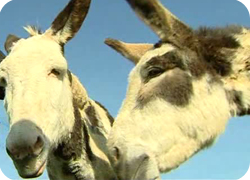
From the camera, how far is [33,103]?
420 centimetres

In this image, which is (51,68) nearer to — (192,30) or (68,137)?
(68,137)

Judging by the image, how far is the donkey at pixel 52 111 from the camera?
4023 millimetres

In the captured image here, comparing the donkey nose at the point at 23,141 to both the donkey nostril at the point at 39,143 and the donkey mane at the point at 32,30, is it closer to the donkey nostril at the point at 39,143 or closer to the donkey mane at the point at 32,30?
the donkey nostril at the point at 39,143

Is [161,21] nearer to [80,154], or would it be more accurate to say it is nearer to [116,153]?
[116,153]

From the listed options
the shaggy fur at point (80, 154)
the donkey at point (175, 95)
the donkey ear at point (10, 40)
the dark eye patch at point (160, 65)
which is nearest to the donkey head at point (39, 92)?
the shaggy fur at point (80, 154)

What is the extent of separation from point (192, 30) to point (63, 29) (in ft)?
4.47

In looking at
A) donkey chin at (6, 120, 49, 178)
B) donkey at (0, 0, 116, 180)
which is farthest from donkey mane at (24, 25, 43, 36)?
donkey chin at (6, 120, 49, 178)

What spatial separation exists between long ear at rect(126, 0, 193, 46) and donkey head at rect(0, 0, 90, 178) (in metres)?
0.60

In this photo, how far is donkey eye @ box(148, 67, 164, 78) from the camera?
466 centimetres

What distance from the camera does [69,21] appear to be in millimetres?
5086

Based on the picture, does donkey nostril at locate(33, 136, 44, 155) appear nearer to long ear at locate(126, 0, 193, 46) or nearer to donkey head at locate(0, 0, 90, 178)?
donkey head at locate(0, 0, 90, 178)

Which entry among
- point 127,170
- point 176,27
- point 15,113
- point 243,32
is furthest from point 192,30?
point 15,113

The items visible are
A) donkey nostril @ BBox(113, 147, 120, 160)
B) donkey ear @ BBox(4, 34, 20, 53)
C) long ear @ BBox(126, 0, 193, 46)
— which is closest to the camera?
donkey nostril @ BBox(113, 147, 120, 160)

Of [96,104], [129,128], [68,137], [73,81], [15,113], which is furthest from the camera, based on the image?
[96,104]
